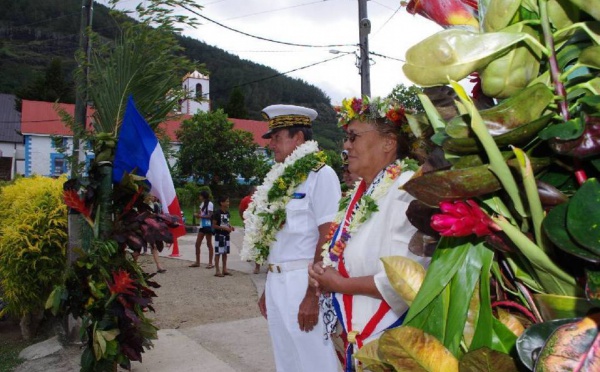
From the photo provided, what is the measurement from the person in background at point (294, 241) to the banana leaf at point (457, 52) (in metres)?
2.46

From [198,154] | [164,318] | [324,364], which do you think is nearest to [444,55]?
[324,364]

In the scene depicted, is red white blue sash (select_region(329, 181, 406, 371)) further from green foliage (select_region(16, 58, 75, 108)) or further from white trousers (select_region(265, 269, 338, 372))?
green foliage (select_region(16, 58, 75, 108))

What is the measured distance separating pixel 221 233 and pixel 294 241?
700 centimetres

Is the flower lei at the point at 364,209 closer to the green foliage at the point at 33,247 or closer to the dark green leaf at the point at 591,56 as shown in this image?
the dark green leaf at the point at 591,56

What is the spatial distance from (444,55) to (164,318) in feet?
21.8

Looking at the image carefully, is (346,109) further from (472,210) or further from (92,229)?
(92,229)

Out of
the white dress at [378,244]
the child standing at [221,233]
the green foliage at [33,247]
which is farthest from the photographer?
the child standing at [221,233]

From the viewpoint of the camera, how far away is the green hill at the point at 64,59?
7512cm

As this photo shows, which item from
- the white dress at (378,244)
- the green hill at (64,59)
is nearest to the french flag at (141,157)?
the white dress at (378,244)

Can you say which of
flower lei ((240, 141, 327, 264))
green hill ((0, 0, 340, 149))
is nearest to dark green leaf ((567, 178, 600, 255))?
flower lei ((240, 141, 327, 264))

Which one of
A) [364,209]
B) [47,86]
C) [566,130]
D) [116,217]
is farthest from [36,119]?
[566,130]

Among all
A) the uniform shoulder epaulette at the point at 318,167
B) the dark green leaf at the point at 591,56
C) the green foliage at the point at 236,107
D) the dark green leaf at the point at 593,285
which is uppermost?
the green foliage at the point at 236,107

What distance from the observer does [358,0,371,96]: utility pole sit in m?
11.9

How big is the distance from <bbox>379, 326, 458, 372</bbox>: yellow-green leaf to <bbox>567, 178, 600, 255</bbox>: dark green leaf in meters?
0.30
